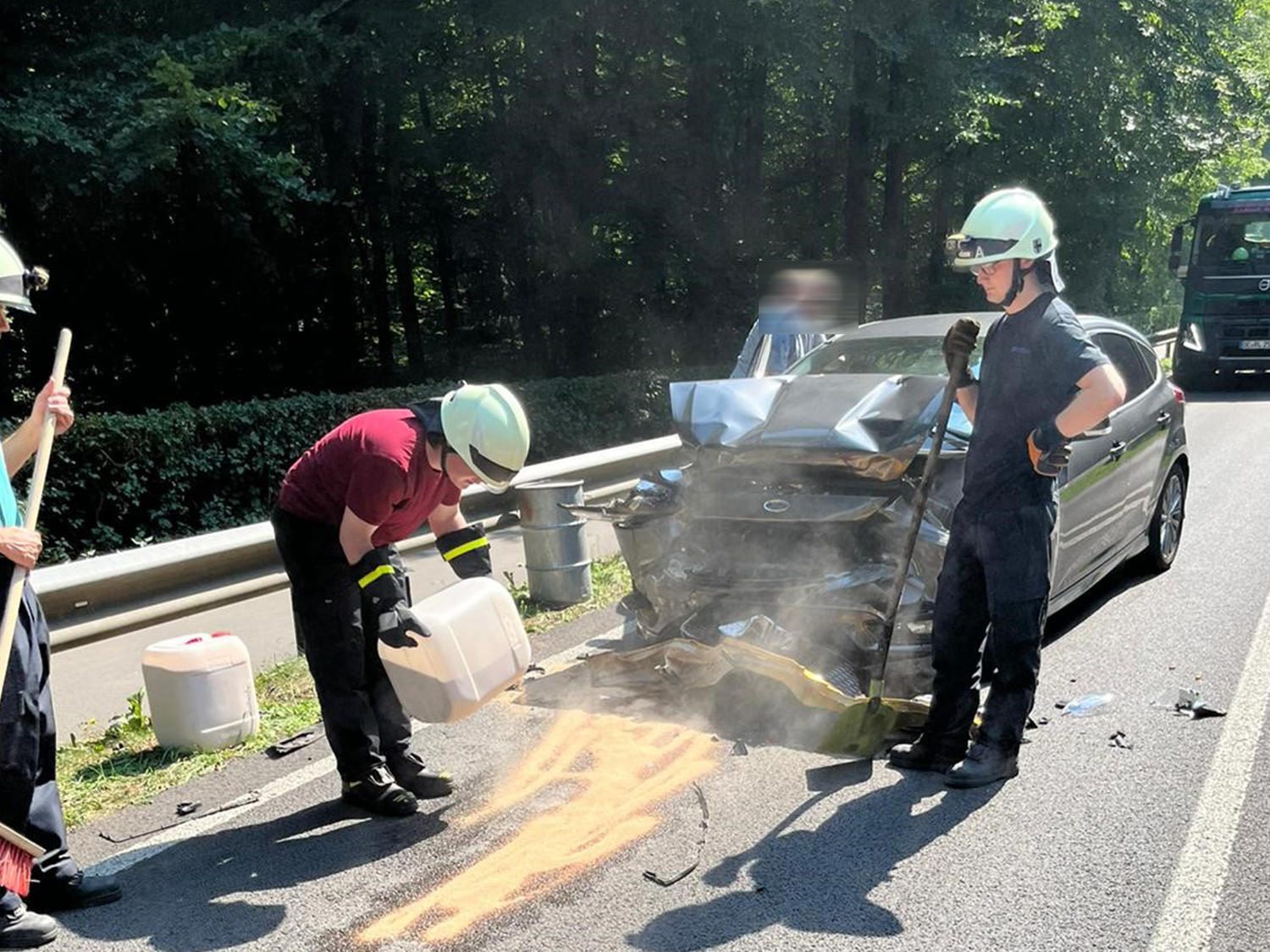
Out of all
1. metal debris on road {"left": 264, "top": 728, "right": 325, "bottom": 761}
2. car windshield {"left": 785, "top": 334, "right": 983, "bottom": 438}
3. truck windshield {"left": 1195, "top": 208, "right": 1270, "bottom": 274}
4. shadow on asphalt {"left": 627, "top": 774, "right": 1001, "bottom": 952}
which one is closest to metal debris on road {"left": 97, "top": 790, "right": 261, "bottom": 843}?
metal debris on road {"left": 264, "top": 728, "right": 325, "bottom": 761}

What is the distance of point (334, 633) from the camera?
4.13 m

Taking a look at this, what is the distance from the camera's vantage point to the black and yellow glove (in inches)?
149

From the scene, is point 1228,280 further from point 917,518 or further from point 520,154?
point 917,518

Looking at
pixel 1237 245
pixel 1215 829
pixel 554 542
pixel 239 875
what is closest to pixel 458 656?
pixel 239 875

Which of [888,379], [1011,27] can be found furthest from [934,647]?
[1011,27]

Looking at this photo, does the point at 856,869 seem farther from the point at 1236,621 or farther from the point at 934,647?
the point at 1236,621

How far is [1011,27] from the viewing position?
17.3 meters

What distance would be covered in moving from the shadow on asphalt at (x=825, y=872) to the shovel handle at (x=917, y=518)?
1.58 ft

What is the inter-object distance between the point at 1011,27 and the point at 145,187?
12.9 m

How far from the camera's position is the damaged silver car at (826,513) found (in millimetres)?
4945

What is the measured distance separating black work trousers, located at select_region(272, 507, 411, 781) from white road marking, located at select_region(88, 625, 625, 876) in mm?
386

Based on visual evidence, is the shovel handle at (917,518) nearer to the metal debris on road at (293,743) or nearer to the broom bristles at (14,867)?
the metal debris on road at (293,743)

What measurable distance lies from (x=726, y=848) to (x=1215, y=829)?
61.6 inches

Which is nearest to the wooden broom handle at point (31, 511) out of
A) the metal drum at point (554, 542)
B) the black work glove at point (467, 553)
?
the black work glove at point (467, 553)
